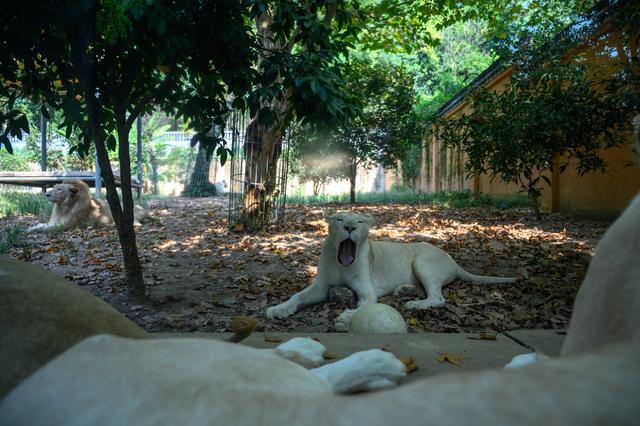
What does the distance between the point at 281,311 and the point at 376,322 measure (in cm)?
115

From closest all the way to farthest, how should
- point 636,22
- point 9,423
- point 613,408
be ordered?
point 613,408 → point 9,423 → point 636,22

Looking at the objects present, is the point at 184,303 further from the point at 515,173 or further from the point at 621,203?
the point at 621,203

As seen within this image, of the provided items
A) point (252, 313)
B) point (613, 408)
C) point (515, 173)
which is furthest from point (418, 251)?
point (613, 408)

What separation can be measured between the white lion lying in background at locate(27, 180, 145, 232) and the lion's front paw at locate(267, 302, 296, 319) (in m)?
6.45

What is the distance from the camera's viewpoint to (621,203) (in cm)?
932

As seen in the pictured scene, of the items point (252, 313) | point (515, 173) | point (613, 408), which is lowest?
point (252, 313)

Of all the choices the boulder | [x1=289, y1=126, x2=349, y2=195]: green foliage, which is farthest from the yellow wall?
the boulder

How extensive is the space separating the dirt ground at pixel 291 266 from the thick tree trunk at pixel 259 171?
17.7 inches

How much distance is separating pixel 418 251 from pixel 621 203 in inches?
218

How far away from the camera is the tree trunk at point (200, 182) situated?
71.4 feet

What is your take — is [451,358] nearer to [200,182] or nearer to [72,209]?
[72,209]

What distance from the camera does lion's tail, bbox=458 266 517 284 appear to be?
214 inches

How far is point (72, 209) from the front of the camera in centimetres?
1002

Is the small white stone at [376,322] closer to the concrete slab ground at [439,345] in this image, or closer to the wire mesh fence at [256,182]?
the concrete slab ground at [439,345]
